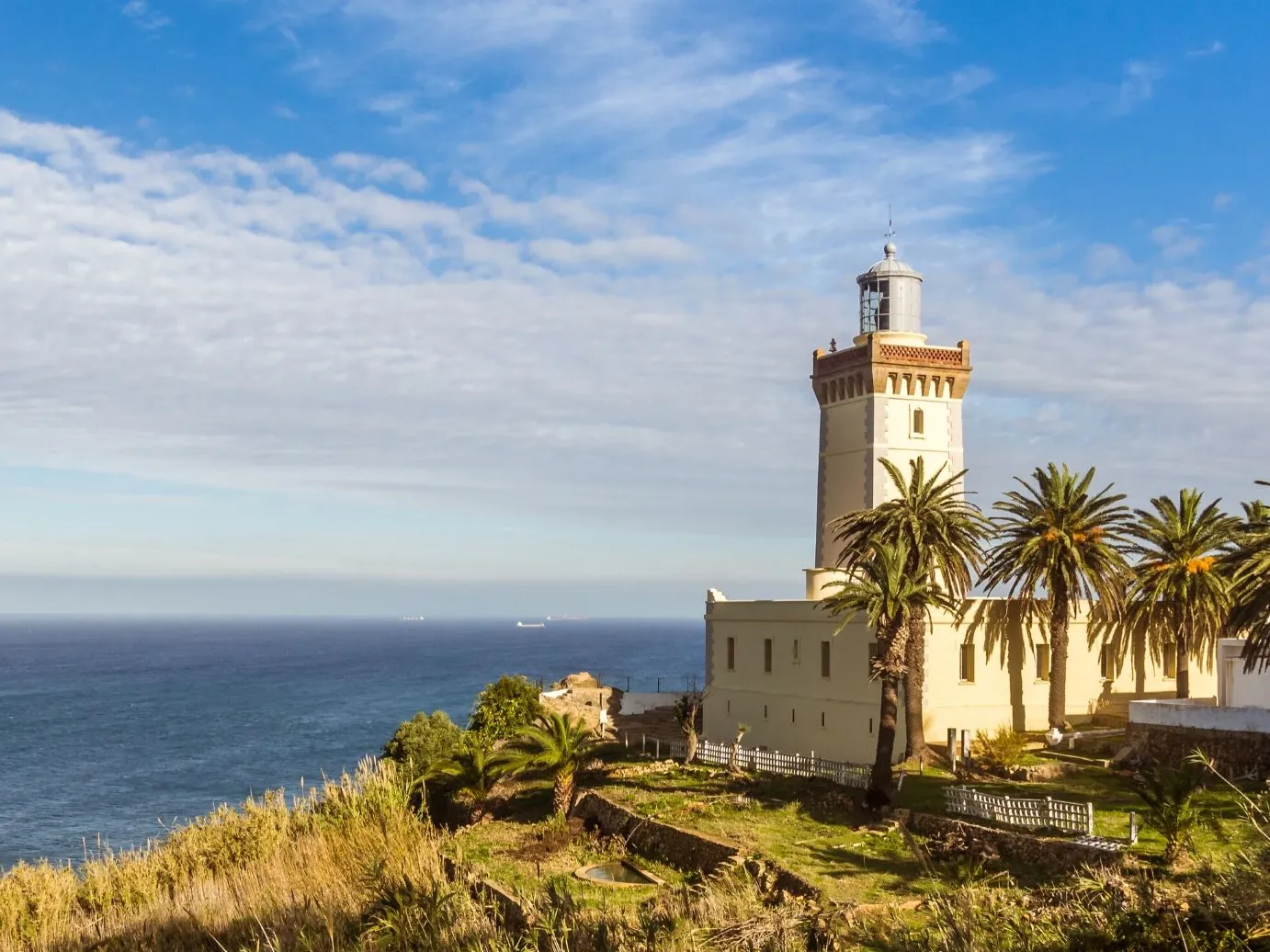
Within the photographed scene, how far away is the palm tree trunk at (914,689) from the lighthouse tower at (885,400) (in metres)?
9.42

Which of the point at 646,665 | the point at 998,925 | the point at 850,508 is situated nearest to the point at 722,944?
the point at 998,925

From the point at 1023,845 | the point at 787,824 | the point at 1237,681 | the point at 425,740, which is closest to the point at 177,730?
the point at 425,740

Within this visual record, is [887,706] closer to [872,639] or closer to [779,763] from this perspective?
[779,763]

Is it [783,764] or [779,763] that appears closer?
[783,764]

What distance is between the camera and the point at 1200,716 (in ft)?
97.6

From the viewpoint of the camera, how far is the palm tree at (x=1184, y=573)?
35.4 m

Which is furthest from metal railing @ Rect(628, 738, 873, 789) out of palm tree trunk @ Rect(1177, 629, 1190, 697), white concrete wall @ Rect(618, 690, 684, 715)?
white concrete wall @ Rect(618, 690, 684, 715)

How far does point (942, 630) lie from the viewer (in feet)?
122

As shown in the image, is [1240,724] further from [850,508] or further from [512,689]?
[512,689]

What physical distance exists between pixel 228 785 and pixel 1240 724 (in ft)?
163

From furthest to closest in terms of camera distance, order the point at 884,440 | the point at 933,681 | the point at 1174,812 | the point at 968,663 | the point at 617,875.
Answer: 1. the point at 884,440
2. the point at 968,663
3. the point at 933,681
4. the point at 617,875
5. the point at 1174,812

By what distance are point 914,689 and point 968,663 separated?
316cm

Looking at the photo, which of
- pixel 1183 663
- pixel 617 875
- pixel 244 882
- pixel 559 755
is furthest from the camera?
pixel 1183 663

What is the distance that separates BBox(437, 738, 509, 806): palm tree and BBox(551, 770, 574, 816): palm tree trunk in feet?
8.39
